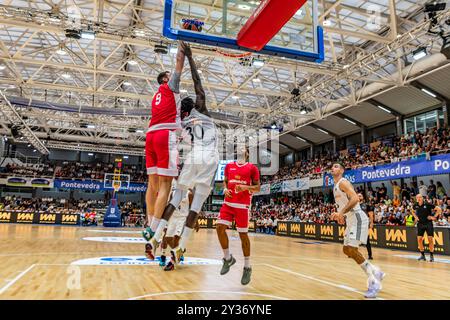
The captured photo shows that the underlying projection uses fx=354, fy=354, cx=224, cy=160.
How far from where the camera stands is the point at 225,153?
2955 centimetres

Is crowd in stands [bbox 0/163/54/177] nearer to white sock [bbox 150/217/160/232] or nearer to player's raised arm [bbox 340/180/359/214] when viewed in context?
white sock [bbox 150/217/160/232]

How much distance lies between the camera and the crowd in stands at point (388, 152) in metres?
16.4

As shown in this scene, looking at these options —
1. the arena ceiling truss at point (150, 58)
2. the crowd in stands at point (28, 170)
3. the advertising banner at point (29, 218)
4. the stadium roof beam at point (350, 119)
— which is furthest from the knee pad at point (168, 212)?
the crowd in stands at point (28, 170)

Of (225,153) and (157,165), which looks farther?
(225,153)

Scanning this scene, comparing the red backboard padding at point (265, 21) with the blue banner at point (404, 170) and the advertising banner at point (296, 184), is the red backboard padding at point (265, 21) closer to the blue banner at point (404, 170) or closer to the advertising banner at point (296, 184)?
the blue banner at point (404, 170)

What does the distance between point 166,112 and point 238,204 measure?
1482 mm

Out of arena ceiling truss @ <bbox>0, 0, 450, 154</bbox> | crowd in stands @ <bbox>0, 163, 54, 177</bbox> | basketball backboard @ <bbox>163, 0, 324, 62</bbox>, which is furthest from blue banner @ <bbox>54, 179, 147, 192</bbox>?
basketball backboard @ <bbox>163, 0, 324, 62</bbox>

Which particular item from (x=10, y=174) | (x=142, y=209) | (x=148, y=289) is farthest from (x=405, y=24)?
(x=10, y=174)

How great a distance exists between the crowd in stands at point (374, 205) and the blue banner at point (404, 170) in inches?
47.0

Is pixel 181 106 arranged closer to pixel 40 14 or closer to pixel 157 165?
pixel 157 165

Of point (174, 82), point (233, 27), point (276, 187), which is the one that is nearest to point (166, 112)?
point (174, 82)

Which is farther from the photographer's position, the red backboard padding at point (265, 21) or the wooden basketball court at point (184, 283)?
the red backboard padding at point (265, 21)

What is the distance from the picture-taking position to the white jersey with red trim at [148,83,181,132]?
4055 mm
